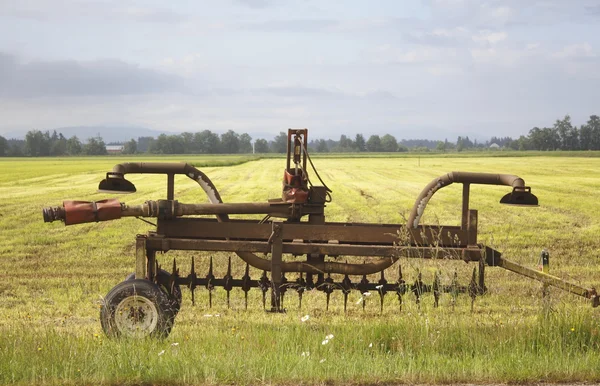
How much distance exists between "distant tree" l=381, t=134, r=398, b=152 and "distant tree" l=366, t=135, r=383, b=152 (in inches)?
82.0

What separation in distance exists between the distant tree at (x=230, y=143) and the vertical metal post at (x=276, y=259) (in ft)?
375

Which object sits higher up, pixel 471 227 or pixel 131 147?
pixel 471 227

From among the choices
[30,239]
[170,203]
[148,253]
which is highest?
[170,203]

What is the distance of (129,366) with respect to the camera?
5145mm

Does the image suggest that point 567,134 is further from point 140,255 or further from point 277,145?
point 140,255

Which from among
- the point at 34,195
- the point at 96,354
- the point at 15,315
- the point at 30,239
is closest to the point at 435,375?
the point at 96,354

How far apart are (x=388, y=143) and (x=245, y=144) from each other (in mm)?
40830

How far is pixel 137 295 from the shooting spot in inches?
256

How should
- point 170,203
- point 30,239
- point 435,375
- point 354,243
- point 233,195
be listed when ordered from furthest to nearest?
point 233,195 → point 30,239 → point 354,243 → point 170,203 → point 435,375

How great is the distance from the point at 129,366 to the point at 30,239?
38.6 ft

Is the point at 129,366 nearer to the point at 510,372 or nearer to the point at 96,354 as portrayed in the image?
the point at 96,354

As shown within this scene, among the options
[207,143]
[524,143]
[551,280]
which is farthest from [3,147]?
[551,280]

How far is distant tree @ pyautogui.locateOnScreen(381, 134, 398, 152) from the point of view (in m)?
148

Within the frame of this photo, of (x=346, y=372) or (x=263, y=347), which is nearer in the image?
(x=346, y=372)
